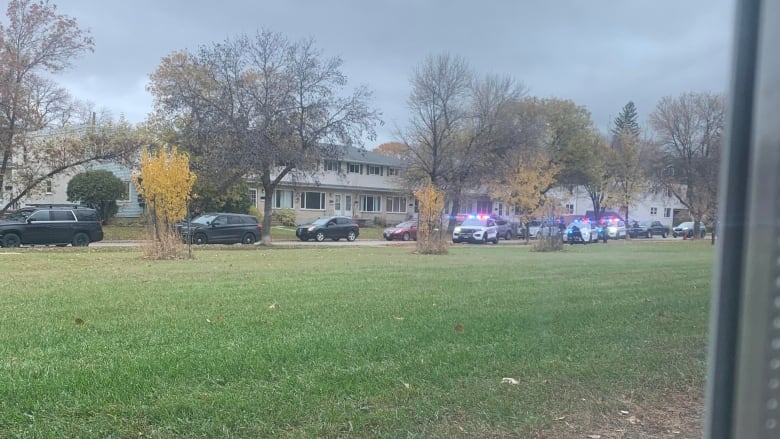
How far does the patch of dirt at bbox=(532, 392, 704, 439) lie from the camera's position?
143 inches

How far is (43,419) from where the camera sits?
3.35 metres

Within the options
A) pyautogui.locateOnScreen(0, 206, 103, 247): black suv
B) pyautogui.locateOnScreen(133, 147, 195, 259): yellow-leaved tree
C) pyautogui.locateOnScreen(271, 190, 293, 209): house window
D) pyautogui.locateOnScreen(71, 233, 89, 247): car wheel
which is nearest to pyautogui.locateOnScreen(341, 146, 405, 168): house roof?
pyautogui.locateOnScreen(271, 190, 293, 209): house window

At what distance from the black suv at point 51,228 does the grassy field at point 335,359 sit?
44.0 feet

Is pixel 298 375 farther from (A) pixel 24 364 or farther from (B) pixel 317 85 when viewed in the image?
(B) pixel 317 85

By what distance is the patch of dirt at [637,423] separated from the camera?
3637 mm

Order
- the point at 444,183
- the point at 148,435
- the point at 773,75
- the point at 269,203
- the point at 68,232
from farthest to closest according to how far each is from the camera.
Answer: the point at 444,183
the point at 269,203
the point at 68,232
the point at 148,435
the point at 773,75

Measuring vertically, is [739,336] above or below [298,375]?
above

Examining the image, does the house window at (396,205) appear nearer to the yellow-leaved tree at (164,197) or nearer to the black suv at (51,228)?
the black suv at (51,228)

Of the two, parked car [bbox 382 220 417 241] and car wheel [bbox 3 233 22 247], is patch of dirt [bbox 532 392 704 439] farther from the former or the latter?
parked car [bbox 382 220 417 241]

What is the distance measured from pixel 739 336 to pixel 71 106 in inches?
1186

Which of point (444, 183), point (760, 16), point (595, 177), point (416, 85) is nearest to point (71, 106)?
point (416, 85)

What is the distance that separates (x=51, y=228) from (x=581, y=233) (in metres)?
21.5

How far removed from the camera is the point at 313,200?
47.1 metres

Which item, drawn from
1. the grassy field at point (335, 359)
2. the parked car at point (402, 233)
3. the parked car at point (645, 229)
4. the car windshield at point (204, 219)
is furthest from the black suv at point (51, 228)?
the parked car at point (645, 229)
